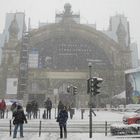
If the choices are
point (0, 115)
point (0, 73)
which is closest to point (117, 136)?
point (0, 115)

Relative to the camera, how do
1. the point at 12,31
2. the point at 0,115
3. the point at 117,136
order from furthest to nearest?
the point at 12,31
the point at 0,115
the point at 117,136

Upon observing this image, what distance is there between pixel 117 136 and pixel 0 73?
44.5m

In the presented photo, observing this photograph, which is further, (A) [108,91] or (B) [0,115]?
(A) [108,91]

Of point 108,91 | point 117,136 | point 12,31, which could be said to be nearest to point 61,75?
point 108,91

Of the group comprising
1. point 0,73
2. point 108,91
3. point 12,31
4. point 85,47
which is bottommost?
point 108,91

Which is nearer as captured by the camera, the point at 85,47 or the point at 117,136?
the point at 117,136

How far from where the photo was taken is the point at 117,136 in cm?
1396

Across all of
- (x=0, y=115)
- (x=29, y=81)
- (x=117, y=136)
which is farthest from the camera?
(x=29, y=81)

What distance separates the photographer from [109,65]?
5512cm

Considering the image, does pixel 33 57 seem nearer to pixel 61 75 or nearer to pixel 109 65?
pixel 61 75

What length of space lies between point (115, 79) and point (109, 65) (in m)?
2.85

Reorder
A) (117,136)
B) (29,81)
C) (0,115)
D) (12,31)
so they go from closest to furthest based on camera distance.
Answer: (117,136) < (0,115) < (29,81) < (12,31)

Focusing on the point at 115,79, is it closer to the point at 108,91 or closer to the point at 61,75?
the point at 108,91

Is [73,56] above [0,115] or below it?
above
